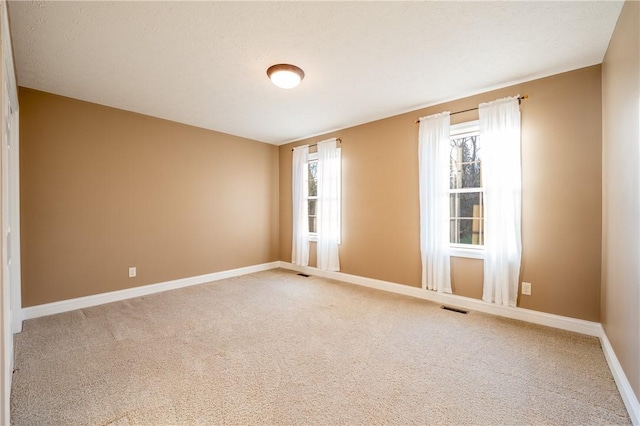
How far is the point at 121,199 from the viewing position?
3.84 m

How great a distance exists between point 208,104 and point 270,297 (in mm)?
2688

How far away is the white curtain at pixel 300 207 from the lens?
531 cm

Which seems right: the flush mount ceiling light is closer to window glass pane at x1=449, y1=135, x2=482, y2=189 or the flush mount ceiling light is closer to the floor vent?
window glass pane at x1=449, y1=135, x2=482, y2=189

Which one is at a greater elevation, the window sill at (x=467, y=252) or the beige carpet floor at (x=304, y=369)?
the window sill at (x=467, y=252)

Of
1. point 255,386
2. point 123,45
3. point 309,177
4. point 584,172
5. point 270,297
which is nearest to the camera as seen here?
point 255,386

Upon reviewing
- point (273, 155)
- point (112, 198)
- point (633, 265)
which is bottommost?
point (633, 265)

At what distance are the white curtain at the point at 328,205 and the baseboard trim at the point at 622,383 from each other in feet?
10.6

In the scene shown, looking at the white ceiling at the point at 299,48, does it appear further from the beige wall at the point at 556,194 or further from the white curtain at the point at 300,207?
the white curtain at the point at 300,207

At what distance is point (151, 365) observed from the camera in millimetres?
2221

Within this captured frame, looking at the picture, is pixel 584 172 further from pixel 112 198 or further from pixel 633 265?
pixel 112 198

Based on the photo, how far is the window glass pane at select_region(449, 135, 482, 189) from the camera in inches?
138

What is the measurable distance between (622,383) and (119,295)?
16.5 feet

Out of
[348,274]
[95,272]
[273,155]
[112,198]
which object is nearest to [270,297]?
[348,274]

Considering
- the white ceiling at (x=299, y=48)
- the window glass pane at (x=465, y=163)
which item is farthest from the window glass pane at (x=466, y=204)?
the white ceiling at (x=299, y=48)
